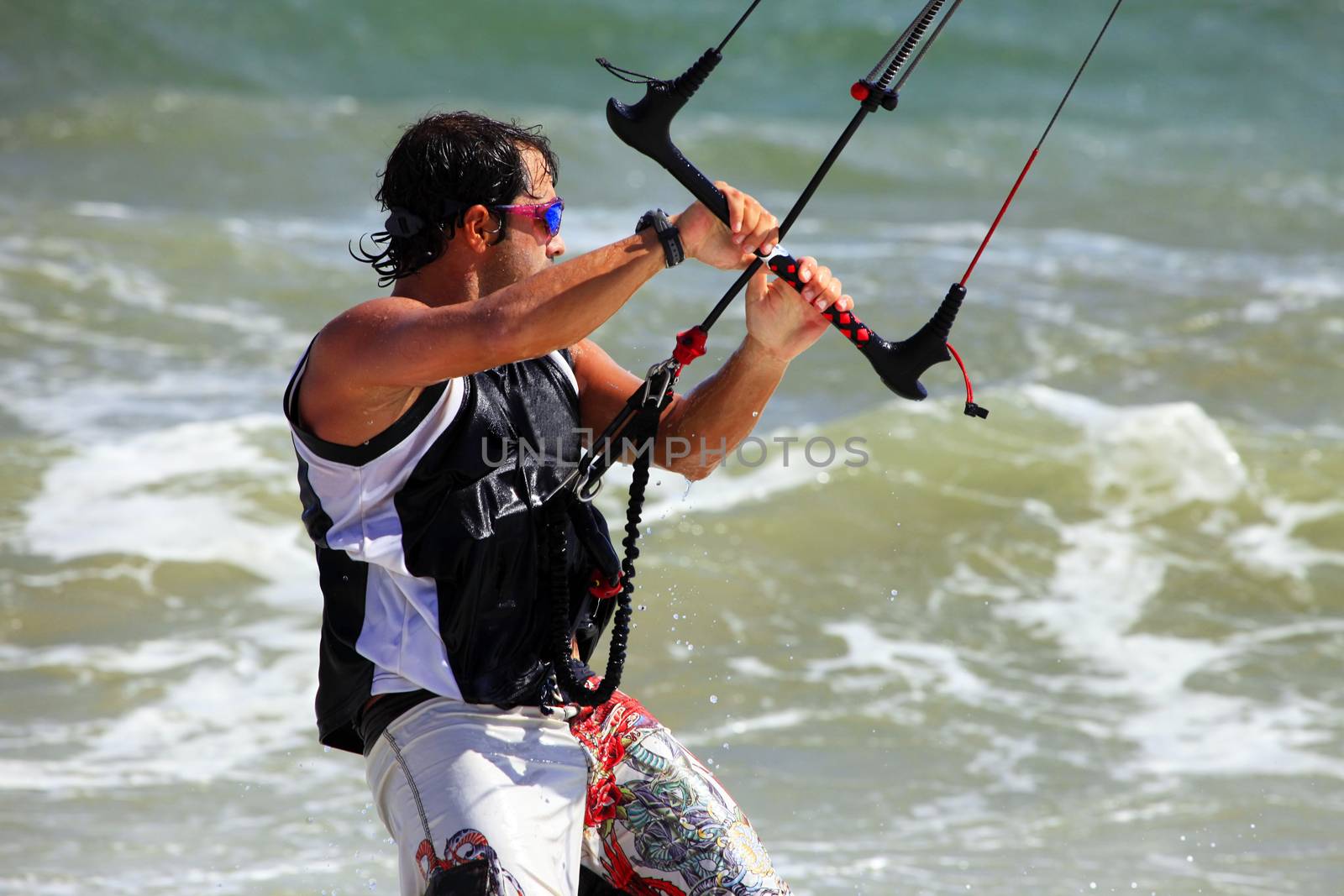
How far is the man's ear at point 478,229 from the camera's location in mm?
2729

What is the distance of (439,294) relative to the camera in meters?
2.75

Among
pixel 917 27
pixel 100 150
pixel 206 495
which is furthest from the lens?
pixel 100 150

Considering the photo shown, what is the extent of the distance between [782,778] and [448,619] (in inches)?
113

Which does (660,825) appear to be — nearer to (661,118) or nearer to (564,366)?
(564,366)

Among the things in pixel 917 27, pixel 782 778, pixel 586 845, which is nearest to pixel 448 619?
pixel 586 845

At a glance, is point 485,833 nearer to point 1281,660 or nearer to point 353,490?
point 353,490

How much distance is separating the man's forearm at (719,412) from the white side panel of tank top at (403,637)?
27.3 inches

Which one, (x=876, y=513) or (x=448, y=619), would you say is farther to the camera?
(x=876, y=513)

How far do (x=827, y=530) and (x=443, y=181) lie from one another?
4960 mm

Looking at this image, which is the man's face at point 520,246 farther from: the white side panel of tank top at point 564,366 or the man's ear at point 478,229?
the white side panel of tank top at point 564,366

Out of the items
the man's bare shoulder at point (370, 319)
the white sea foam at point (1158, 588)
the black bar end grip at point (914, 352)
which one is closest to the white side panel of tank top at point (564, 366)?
the man's bare shoulder at point (370, 319)

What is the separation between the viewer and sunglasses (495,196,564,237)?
276 cm

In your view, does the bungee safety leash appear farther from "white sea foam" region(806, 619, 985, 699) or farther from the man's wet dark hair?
"white sea foam" region(806, 619, 985, 699)

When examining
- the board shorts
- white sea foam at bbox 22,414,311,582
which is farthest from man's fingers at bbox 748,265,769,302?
white sea foam at bbox 22,414,311,582
